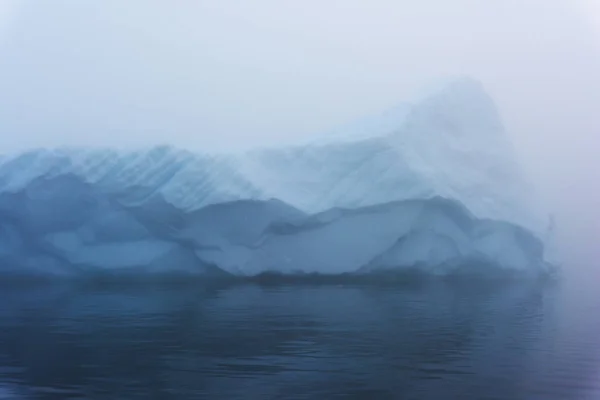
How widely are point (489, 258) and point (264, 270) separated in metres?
4.23

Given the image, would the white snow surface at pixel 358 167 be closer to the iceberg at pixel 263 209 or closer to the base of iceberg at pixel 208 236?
the iceberg at pixel 263 209

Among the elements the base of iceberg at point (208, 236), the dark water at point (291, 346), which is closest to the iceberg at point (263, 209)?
the base of iceberg at point (208, 236)

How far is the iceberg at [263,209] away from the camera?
36.6 ft

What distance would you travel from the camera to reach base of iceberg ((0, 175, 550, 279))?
1119 centimetres

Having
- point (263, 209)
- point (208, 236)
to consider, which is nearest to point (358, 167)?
point (263, 209)

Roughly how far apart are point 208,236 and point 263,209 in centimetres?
104

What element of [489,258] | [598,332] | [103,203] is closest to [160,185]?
[103,203]

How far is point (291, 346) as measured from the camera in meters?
5.83

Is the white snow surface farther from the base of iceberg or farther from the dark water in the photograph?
the dark water

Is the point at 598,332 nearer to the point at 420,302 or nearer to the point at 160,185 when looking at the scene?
the point at 420,302

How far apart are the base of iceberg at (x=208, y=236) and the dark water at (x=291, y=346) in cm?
154

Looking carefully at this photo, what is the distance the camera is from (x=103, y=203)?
11266 mm

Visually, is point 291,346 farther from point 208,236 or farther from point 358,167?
point 358,167

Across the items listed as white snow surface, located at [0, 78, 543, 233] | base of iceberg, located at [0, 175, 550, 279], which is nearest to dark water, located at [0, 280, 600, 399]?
base of iceberg, located at [0, 175, 550, 279]
